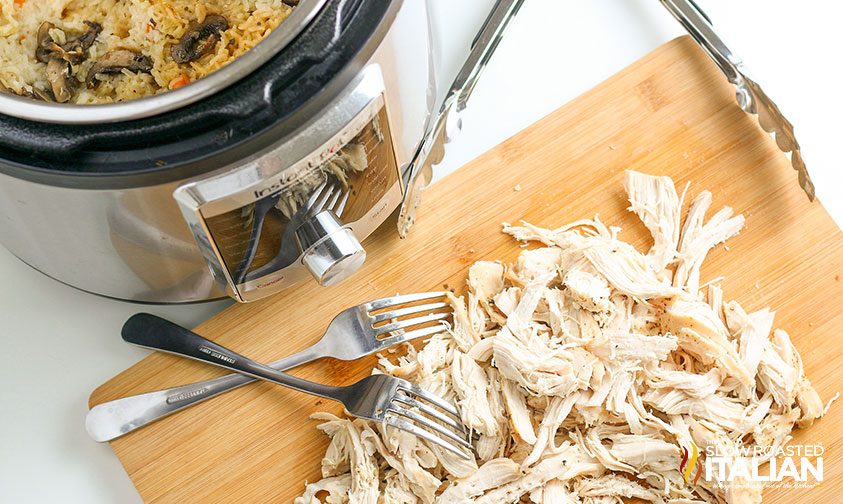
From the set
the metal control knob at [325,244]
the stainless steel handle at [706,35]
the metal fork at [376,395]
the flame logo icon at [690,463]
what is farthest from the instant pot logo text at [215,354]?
the stainless steel handle at [706,35]

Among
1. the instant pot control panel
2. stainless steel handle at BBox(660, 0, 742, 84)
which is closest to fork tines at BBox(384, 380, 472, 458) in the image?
the instant pot control panel

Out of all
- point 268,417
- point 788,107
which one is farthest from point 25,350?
point 788,107

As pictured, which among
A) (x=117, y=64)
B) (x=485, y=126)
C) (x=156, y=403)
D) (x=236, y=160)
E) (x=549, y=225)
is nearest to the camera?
(x=236, y=160)

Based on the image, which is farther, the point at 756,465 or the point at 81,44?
the point at 756,465

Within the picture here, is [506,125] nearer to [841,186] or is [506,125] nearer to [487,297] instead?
[487,297]

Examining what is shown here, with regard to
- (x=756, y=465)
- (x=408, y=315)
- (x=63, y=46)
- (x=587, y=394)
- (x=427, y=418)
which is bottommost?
(x=756, y=465)

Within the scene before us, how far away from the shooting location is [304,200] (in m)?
1.22

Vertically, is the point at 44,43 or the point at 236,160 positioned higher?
the point at 44,43

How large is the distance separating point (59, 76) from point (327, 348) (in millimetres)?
645

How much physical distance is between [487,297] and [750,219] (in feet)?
1.75

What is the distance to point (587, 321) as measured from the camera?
4.75 feet

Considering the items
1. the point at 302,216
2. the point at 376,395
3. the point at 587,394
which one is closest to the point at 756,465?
the point at 587,394

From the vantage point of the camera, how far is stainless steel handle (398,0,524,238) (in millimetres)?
1479

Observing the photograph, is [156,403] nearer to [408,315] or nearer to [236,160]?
[408,315]
